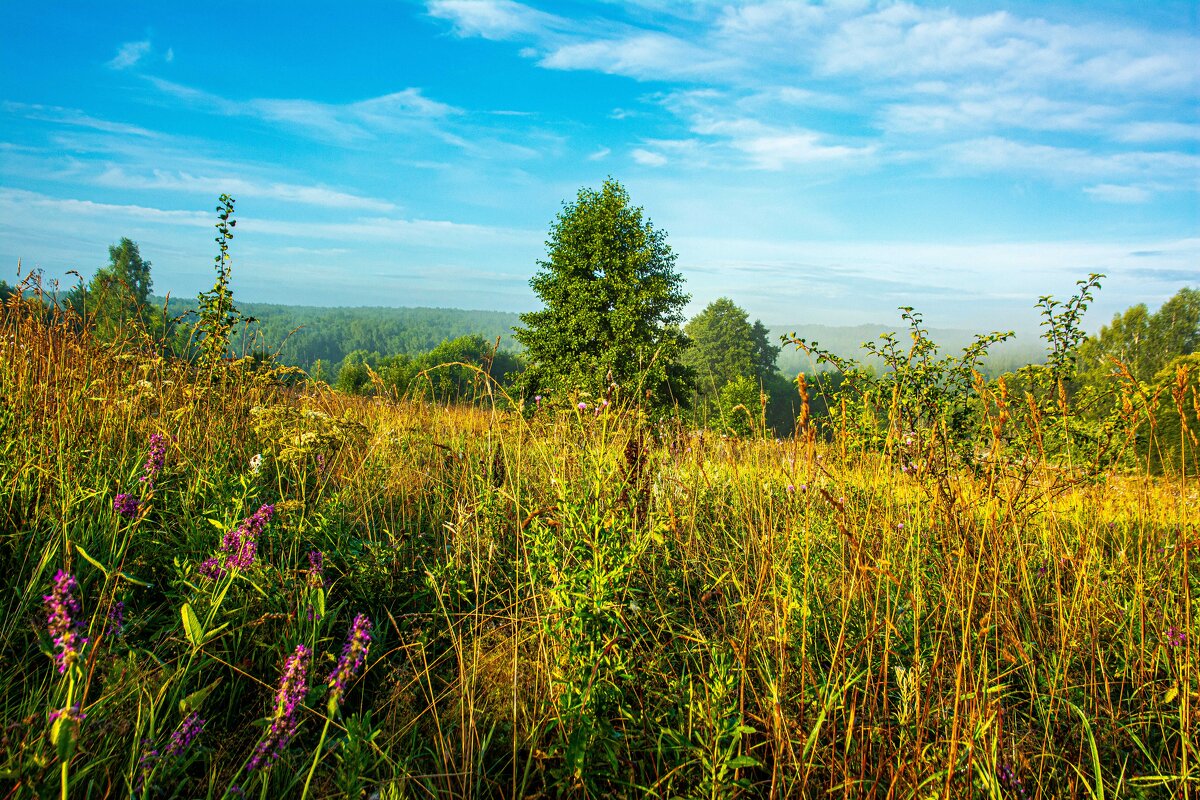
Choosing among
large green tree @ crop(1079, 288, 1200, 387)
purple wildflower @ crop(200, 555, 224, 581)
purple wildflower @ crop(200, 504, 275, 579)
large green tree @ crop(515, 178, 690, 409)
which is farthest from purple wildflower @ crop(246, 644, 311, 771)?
large green tree @ crop(1079, 288, 1200, 387)

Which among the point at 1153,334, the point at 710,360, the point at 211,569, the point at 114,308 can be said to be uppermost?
the point at 1153,334

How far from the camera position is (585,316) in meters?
26.5

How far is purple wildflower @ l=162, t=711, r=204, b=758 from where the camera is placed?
1.38m

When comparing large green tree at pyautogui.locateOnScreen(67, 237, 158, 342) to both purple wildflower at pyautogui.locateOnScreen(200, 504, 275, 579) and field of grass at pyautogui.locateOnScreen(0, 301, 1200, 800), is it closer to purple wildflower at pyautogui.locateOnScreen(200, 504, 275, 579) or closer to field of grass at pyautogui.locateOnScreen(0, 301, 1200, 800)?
field of grass at pyautogui.locateOnScreen(0, 301, 1200, 800)

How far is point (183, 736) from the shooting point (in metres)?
1.54

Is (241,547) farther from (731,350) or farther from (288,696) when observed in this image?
(731,350)

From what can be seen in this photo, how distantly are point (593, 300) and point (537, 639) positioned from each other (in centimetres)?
2527

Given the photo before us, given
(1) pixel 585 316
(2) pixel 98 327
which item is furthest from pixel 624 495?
(1) pixel 585 316

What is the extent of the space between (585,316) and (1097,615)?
24721 mm

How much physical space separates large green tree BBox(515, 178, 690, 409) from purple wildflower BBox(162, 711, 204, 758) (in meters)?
Result: 24.1

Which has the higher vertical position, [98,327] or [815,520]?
[98,327]

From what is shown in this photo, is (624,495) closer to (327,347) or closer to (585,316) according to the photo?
(585,316)

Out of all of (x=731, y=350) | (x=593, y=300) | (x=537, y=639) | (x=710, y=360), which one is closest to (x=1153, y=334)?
(x=731, y=350)

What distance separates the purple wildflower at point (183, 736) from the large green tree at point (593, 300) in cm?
2410
